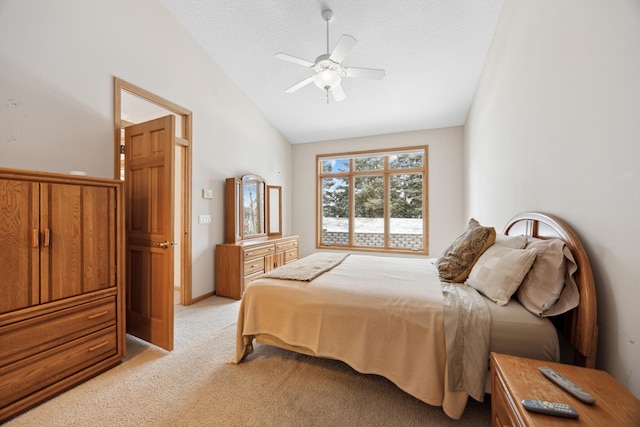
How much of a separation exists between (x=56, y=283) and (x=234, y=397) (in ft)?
4.54

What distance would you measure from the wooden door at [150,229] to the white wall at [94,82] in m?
0.36

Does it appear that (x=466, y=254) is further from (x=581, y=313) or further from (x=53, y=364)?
(x=53, y=364)

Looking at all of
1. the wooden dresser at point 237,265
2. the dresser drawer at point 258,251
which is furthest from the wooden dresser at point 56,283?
the dresser drawer at point 258,251

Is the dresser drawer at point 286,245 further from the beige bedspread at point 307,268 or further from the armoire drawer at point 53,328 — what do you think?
the armoire drawer at point 53,328

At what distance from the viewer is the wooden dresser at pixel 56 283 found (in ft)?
4.71

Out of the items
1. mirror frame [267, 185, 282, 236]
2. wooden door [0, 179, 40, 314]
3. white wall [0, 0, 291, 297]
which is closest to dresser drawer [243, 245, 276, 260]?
white wall [0, 0, 291, 297]

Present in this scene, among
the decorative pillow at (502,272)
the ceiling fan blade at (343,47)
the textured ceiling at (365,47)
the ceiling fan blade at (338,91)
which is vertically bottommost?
the decorative pillow at (502,272)

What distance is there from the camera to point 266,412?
1.48 metres

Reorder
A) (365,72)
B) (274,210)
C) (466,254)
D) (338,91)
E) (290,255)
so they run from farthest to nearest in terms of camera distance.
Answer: (274,210) → (290,255) → (338,91) → (365,72) → (466,254)

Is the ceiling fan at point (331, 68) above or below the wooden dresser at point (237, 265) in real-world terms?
above

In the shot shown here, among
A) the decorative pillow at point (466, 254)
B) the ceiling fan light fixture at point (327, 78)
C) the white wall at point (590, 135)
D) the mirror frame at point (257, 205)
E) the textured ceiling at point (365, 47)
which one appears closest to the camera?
the white wall at point (590, 135)

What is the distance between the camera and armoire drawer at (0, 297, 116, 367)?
1.43 meters

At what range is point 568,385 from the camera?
83cm

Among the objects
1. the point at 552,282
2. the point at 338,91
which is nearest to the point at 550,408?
the point at 552,282
